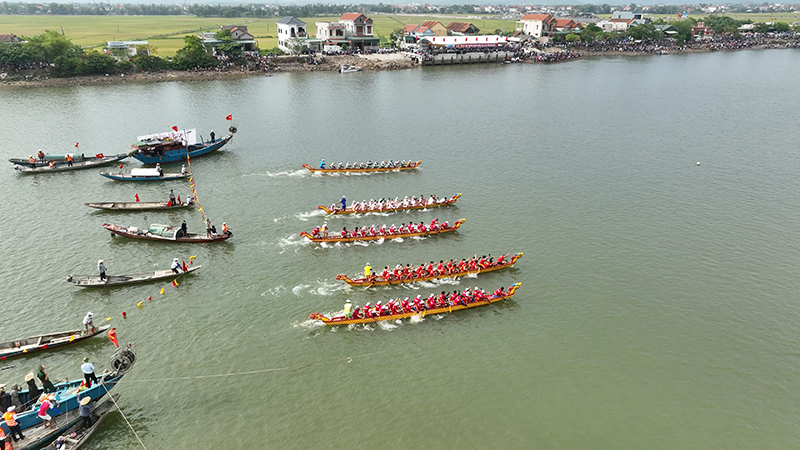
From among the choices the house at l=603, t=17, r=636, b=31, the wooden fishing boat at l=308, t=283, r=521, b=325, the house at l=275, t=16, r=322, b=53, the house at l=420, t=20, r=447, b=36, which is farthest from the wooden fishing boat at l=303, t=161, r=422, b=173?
the house at l=603, t=17, r=636, b=31

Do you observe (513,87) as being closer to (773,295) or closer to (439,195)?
(439,195)

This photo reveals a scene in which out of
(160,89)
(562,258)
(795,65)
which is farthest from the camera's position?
(795,65)

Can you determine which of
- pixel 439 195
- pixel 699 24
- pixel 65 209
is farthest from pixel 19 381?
pixel 699 24

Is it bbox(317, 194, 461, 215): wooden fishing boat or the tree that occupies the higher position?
the tree

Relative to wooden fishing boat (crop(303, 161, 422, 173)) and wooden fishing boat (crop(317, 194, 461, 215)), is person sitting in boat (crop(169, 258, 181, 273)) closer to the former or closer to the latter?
wooden fishing boat (crop(317, 194, 461, 215))

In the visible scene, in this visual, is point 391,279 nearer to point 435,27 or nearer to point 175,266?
point 175,266

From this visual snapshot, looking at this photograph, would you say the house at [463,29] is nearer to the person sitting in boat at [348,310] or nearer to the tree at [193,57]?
the tree at [193,57]
